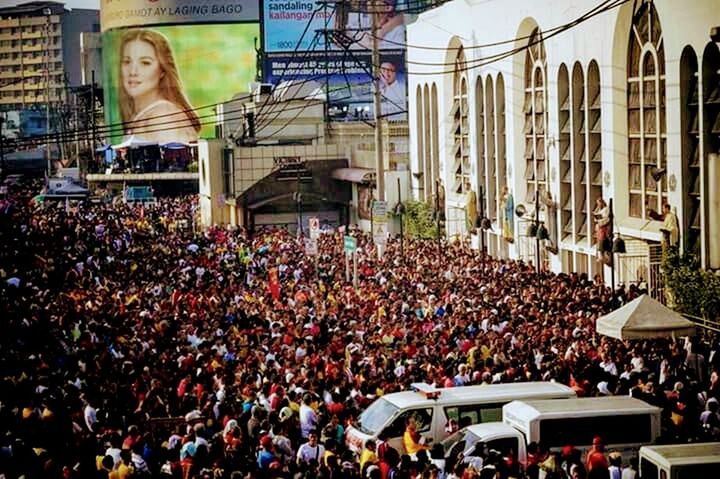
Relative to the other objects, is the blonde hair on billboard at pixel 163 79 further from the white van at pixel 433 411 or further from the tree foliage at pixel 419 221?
the white van at pixel 433 411

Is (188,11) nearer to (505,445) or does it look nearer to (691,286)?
(691,286)

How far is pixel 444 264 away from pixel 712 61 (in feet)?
38.3

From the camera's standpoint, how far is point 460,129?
5581 cm

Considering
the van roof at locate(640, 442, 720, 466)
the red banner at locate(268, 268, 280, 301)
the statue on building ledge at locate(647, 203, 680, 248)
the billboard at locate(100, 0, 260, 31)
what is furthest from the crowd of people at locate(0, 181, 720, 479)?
the billboard at locate(100, 0, 260, 31)

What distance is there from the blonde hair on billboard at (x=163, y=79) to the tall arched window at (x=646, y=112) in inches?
3798

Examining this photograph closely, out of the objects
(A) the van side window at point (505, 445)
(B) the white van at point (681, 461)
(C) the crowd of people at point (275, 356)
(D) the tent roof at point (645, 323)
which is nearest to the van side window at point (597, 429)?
(A) the van side window at point (505, 445)

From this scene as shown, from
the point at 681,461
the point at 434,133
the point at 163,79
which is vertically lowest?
the point at 681,461

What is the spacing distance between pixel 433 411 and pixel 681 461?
Answer: 4.55 meters

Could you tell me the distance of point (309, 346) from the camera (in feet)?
88.9

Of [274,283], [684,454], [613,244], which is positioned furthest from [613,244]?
[684,454]

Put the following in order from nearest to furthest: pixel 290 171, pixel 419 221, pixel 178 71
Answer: pixel 419 221 → pixel 290 171 → pixel 178 71

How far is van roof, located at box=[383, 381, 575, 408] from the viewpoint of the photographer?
19609mm

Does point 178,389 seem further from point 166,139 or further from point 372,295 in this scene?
point 166,139

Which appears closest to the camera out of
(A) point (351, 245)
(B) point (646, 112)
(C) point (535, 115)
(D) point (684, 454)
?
(D) point (684, 454)
